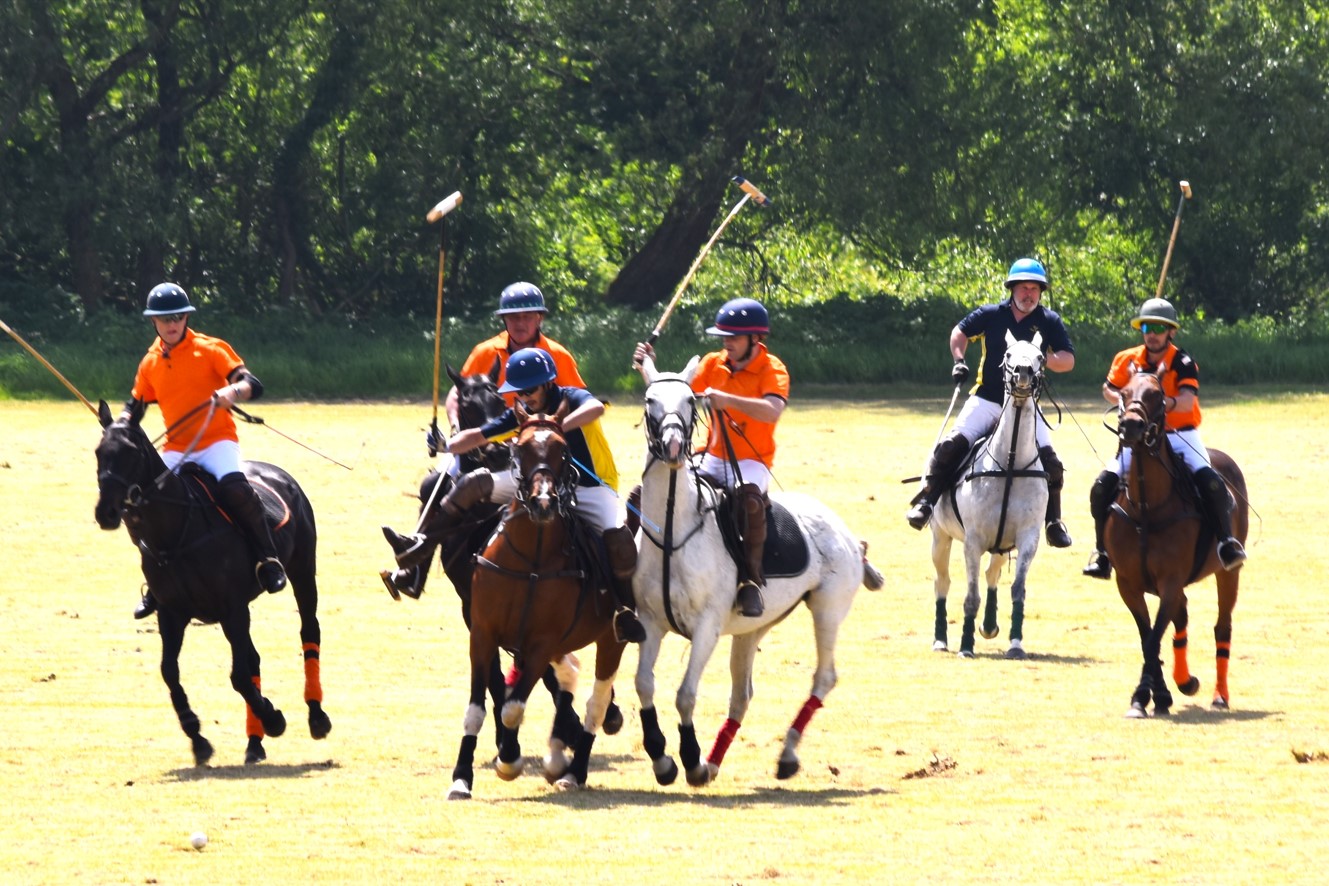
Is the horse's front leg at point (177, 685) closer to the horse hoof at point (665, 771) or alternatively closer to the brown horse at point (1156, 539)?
the horse hoof at point (665, 771)

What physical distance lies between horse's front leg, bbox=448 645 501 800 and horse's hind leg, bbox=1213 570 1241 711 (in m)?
4.71

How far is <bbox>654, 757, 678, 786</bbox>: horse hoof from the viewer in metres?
9.66

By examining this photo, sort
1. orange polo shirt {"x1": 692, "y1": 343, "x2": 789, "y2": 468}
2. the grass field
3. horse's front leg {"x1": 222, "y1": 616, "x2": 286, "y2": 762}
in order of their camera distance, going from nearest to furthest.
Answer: the grass field
orange polo shirt {"x1": 692, "y1": 343, "x2": 789, "y2": 468}
horse's front leg {"x1": 222, "y1": 616, "x2": 286, "y2": 762}

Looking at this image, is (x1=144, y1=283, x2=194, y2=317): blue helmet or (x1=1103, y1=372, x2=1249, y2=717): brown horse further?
(x1=1103, y1=372, x2=1249, y2=717): brown horse

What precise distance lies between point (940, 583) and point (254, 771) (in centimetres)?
591

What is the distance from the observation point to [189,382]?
11133mm

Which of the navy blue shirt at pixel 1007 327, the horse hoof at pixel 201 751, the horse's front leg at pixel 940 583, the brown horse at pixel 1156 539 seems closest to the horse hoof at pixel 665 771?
the horse hoof at pixel 201 751

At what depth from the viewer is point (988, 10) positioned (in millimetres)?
38094

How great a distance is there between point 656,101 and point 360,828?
31.2 meters

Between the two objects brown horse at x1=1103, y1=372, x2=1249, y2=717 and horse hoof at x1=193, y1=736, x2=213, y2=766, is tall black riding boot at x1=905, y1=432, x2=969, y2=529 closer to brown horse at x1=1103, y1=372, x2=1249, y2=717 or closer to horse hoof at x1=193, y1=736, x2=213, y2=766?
brown horse at x1=1103, y1=372, x2=1249, y2=717

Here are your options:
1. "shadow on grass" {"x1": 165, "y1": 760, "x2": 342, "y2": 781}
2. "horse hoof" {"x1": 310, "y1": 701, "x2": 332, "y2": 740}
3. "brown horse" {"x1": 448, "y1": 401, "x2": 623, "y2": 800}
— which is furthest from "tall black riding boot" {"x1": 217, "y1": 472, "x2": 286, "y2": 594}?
"brown horse" {"x1": 448, "y1": 401, "x2": 623, "y2": 800}

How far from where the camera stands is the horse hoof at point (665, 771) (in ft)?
31.7

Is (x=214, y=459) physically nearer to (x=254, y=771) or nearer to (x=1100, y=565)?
(x=254, y=771)

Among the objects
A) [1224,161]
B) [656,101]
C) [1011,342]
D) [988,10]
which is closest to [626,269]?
[656,101]
